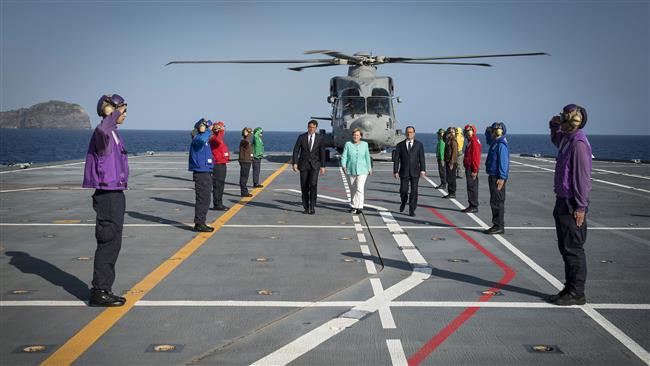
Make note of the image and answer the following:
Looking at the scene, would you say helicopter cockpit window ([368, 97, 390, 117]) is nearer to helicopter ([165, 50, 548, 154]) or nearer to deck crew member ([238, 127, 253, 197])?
helicopter ([165, 50, 548, 154])

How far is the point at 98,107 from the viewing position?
23.2ft

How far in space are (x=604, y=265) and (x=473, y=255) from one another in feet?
6.09

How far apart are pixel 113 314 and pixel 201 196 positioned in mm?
5490

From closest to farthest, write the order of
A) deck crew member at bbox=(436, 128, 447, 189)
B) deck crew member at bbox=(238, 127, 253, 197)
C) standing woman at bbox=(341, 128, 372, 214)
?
standing woman at bbox=(341, 128, 372, 214) < deck crew member at bbox=(238, 127, 253, 197) < deck crew member at bbox=(436, 128, 447, 189)

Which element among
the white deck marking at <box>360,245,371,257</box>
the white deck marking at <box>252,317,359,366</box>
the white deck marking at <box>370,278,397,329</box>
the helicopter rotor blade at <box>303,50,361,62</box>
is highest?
the helicopter rotor blade at <box>303,50,361,62</box>

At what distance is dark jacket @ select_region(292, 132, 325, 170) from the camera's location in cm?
1478

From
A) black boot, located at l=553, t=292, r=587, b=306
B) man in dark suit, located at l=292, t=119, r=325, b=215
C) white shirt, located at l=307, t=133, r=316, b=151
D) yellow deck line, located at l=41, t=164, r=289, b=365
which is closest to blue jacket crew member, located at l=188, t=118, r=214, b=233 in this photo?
yellow deck line, located at l=41, t=164, r=289, b=365

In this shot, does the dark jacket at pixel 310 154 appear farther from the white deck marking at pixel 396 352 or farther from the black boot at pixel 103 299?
the white deck marking at pixel 396 352

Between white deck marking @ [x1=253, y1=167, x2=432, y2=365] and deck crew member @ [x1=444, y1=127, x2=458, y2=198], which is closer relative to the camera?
white deck marking @ [x1=253, y1=167, x2=432, y2=365]

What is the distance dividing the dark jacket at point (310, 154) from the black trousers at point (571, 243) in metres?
8.03

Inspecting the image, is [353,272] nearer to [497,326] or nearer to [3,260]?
[497,326]

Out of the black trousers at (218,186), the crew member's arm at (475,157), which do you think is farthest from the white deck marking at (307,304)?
the black trousers at (218,186)

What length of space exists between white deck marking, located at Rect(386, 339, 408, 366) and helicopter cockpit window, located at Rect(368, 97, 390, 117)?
924 inches

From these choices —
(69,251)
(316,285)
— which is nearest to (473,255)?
(316,285)
